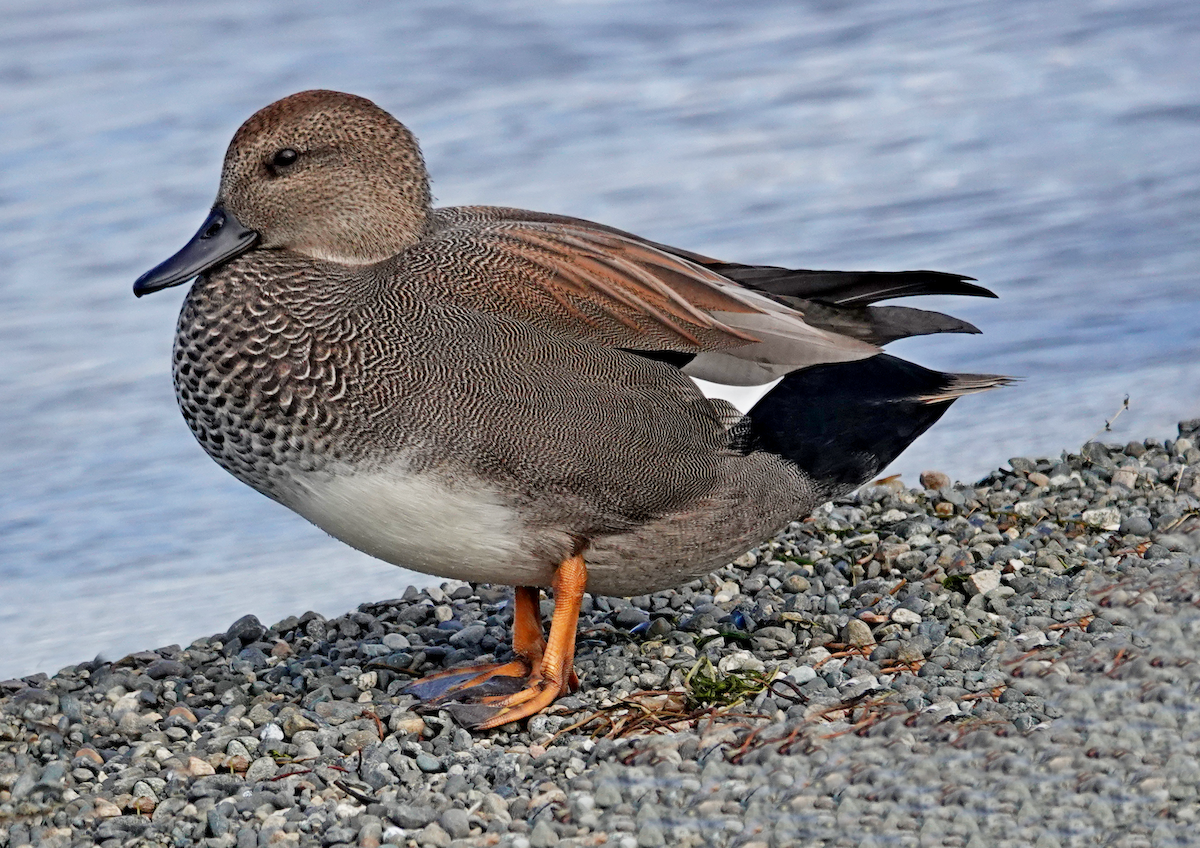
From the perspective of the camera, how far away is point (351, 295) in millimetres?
4051

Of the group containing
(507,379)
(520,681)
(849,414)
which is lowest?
(520,681)

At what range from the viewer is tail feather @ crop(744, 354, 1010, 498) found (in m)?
4.35

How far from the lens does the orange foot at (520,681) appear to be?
160 inches

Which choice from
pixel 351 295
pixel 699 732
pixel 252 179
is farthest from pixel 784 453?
pixel 252 179

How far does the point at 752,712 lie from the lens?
150 inches

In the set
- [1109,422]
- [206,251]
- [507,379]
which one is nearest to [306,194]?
[206,251]

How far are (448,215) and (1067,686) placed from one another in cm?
214

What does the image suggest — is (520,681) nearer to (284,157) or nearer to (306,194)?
(306,194)

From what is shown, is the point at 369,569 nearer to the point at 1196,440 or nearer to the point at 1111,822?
the point at 1196,440

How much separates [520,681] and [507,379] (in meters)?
0.89

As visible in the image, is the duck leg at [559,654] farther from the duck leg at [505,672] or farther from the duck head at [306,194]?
the duck head at [306,194]

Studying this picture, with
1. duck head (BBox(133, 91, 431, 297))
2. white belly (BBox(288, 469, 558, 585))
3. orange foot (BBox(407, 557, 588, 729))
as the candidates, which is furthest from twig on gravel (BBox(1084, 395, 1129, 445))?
duck head (BBox(133, 91, 431, 297))

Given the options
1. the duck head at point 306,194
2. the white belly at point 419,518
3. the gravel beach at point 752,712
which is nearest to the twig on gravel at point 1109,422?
the gravel beach at point 752,712

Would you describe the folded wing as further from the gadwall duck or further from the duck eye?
the duck eye
